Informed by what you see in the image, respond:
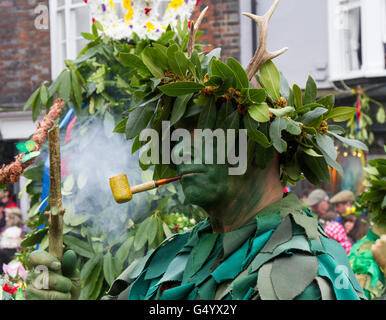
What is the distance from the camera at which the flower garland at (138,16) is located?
4684 millimetres

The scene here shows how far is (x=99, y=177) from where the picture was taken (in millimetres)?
4477

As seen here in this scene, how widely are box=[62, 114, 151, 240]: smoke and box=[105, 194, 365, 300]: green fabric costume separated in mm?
1693

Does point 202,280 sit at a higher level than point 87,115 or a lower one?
lower

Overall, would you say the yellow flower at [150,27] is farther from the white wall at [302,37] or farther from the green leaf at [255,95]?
the green leaf at [255,95]

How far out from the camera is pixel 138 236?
13.9ft

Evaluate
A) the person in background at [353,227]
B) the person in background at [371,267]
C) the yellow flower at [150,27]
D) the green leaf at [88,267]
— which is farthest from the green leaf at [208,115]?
the person in background at [353,227]

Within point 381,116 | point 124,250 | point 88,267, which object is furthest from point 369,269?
point 381,116

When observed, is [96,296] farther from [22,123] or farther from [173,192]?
[22,123]

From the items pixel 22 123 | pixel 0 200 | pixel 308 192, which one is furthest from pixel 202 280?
pixel 22 123

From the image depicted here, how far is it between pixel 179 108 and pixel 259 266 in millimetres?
576

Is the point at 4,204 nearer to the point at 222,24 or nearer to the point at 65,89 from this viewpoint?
the point at 222,24

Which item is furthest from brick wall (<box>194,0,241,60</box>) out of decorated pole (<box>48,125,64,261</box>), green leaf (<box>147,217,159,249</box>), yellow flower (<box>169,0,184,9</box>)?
decorated pole (<box>48,125,64,261</box>)

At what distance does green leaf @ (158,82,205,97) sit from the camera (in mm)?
2402

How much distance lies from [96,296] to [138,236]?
0.41 m
